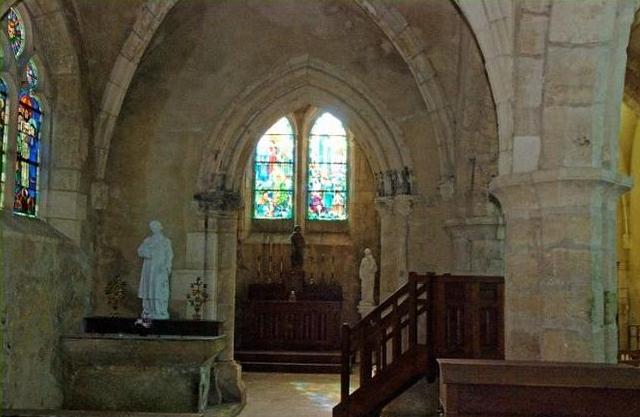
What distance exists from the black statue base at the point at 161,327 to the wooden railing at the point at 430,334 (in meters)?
2.00

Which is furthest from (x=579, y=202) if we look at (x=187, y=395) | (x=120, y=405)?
(x=120, y=405)

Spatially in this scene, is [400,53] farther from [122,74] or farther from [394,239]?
[122,74]

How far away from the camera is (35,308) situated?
796 cm

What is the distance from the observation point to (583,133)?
5.32 m

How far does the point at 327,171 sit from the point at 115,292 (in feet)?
24.3

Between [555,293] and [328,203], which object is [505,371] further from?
[328,203]

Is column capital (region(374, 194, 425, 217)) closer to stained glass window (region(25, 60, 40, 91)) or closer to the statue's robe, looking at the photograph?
the statue's robe

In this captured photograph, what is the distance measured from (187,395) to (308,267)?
26.0 feet

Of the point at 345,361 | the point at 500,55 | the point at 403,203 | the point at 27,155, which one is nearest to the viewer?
the point at 500,55

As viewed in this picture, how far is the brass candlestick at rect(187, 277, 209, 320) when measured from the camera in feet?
33.3

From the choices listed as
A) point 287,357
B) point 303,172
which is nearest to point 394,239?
point 287,357

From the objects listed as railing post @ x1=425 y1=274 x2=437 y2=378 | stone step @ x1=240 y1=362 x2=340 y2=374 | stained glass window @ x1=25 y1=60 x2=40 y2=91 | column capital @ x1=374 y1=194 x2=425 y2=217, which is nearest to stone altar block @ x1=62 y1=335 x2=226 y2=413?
railing post @ x1=425 y1=274 x2=437 y2=378

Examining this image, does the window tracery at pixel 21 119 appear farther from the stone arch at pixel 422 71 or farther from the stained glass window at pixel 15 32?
Result: the stone arch at pixel 422 71

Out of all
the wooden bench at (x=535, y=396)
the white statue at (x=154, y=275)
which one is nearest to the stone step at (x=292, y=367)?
the white statue at (x=154, y=275)
